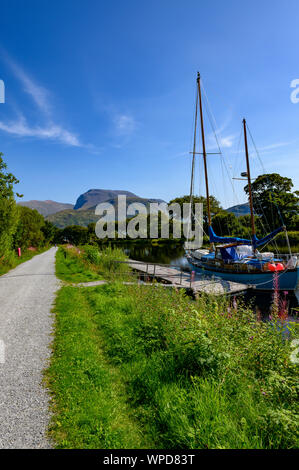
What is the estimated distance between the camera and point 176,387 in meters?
3.85

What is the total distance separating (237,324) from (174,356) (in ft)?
5.28

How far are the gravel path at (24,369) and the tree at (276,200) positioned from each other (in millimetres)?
48016

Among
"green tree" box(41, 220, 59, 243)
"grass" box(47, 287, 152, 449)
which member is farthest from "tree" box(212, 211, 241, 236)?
"grass" box(47, 287, 152, 449)

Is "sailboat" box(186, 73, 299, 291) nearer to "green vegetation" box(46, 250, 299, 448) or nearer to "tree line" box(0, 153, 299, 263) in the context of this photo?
"tree line" box(0, 153, 299, 263)

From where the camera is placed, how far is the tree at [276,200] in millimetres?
49963

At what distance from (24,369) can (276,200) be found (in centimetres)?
5537

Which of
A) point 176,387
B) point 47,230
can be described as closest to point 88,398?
point 176,387

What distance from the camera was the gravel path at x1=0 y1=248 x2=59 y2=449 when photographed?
3.31 meters

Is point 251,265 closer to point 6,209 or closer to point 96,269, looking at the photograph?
point 96,269

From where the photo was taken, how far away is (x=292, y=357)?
3549 millimetres

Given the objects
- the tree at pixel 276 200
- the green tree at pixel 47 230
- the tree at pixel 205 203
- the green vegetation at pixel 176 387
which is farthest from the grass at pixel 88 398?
the tree at pixel 205 203

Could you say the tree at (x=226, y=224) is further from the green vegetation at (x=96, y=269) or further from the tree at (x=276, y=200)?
the green vegetation at (x=96, y=269)

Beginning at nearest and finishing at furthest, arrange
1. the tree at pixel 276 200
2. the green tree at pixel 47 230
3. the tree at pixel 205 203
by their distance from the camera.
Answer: the tree at pixel 276 200
the green tree at pixel 47 230
the tree at pixel 205 203
